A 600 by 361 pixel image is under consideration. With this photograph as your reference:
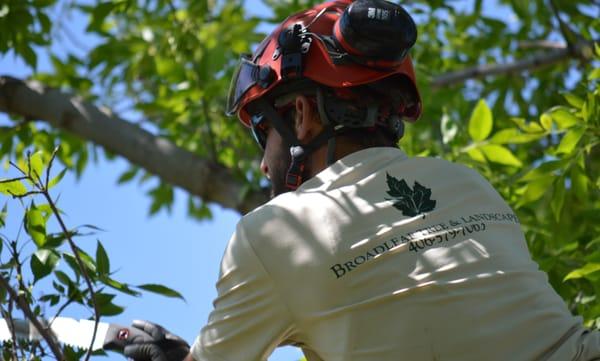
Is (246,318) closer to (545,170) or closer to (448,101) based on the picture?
(545,170)

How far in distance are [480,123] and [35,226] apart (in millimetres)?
2680

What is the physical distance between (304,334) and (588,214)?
2396 mm

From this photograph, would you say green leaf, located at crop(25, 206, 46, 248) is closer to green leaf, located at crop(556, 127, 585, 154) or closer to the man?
the man

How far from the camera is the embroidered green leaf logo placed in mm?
3369

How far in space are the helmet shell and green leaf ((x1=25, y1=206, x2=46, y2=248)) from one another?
955 millimetres

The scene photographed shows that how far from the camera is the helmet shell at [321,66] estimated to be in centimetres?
389

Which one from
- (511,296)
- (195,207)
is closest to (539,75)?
(195,207)

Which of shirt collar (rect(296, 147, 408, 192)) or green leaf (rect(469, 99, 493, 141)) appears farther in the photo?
green leaf (rect(469, 99, 493, 141))

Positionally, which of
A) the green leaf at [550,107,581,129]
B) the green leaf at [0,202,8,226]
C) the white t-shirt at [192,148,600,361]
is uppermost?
the green leaf at [0,202,8,226]

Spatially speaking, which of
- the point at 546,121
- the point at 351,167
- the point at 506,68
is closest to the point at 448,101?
the point at 506,68

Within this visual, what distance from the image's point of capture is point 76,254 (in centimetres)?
328

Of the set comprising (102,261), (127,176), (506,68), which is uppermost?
(127,176)

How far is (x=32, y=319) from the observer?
317 cm

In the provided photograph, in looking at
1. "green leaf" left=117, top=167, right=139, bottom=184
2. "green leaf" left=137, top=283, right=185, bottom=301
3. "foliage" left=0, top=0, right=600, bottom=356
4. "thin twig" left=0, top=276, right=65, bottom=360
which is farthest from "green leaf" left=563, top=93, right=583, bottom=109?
"green leaf" left=117, top=167, right=139, bottom=184
